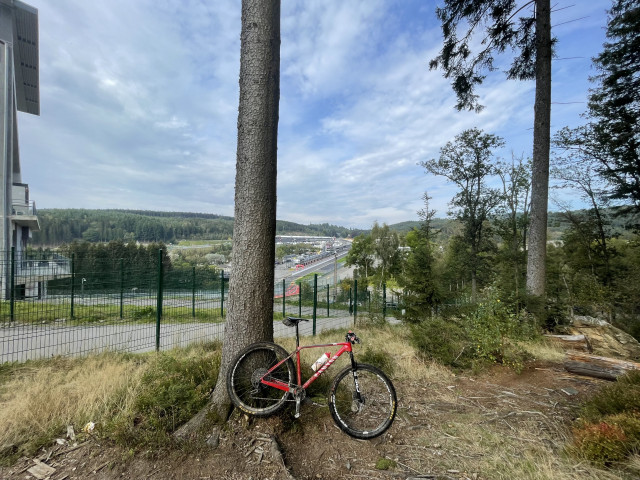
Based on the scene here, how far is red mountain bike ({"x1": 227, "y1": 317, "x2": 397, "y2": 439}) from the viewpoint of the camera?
2971mm

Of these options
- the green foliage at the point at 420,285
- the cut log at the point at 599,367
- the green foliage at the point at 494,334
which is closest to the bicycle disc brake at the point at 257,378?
the green foliage at the point at 494,334

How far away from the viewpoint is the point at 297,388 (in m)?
3.04

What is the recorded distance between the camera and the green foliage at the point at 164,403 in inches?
104

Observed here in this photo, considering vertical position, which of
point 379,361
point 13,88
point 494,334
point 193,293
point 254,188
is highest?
point 13,88

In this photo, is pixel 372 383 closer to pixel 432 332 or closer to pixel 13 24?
pixel 432 332

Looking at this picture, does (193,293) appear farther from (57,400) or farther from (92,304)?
(57,400)

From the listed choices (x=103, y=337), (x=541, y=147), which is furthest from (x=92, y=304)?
(x=541, y=147)

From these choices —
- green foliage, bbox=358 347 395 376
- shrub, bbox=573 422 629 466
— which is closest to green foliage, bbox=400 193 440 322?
green foliage, bbox=358 347 395 376

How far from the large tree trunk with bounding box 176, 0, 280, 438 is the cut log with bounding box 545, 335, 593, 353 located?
22.6 feet

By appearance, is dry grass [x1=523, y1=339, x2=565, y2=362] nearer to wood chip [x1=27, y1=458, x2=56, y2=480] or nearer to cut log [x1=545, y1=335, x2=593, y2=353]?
cut log [x1=545, y1=335, x2=593, y2=353]

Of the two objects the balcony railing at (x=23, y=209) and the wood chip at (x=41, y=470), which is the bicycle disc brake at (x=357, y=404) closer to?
the wood chip at (x=41, y=470)

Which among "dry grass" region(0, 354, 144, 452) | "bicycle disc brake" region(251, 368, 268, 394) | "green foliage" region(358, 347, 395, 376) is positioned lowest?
"green foliage" region(358, 347, 395, 376)

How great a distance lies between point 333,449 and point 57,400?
8.94 feet

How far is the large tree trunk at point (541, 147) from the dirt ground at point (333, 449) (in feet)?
17.4
